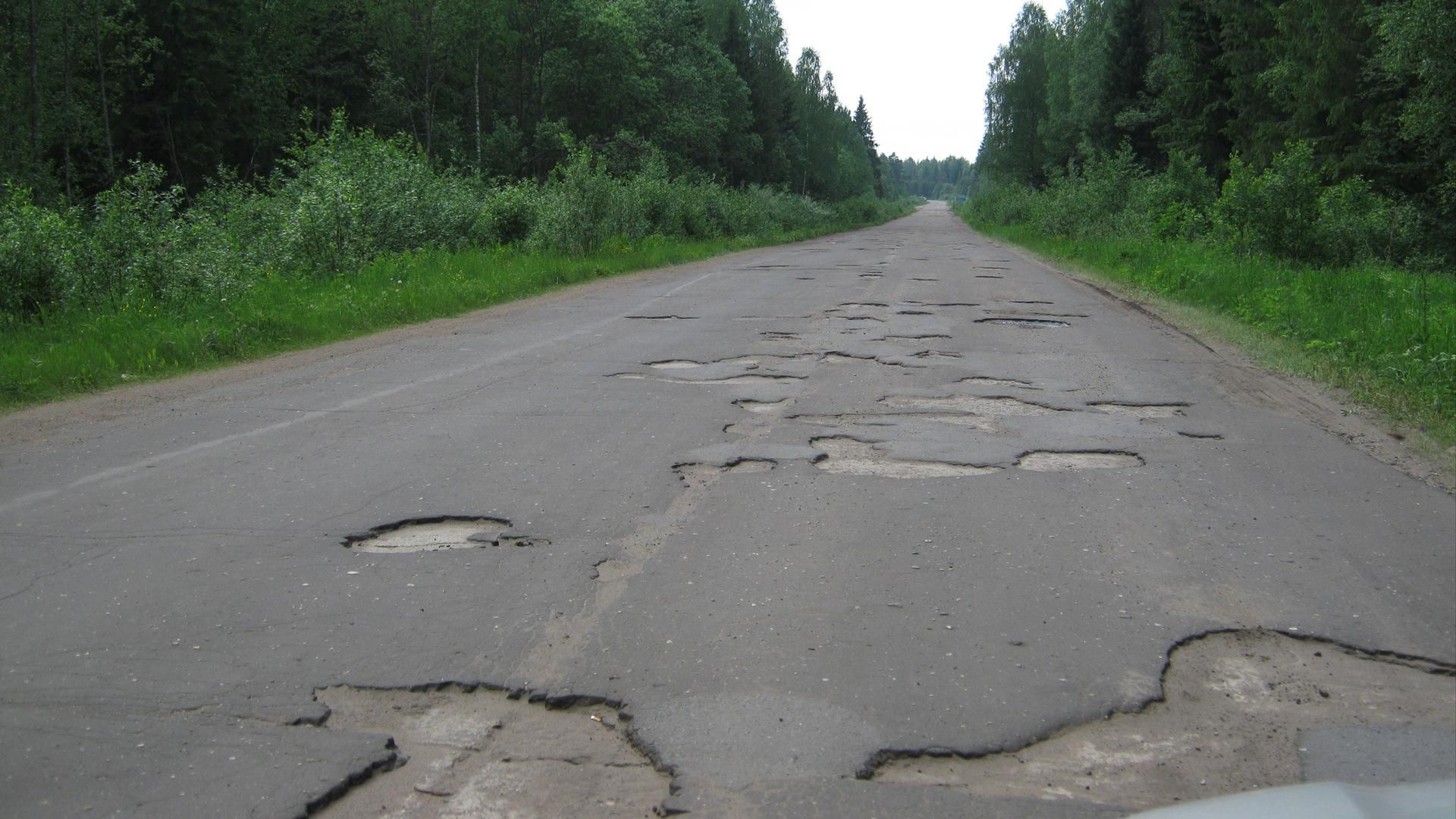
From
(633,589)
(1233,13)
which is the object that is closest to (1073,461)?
(633,589)

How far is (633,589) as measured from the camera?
14.4 ft

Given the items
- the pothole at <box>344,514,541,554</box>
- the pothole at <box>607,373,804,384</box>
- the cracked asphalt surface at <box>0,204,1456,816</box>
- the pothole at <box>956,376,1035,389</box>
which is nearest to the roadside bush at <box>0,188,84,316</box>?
the cracked asphalt surface at <box>0,204,1456,816</box>

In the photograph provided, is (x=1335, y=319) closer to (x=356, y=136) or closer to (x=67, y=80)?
(x=356, y=136)

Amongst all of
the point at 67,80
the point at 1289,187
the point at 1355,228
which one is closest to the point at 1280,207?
the point at 1289,187

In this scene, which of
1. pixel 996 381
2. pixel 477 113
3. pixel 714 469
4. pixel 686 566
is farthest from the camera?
pixel 477 113

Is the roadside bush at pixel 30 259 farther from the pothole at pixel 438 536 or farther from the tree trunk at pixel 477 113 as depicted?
the tree trunk at pixel 477 113

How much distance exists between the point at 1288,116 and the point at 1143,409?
30.1 metres

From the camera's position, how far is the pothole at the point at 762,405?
7.95m

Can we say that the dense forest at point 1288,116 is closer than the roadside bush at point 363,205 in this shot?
No

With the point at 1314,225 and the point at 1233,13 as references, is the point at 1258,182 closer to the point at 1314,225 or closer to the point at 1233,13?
the point at 1314,225

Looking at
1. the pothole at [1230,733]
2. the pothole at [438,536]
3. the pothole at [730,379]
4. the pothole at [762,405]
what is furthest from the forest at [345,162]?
the pothole at [1230,733]

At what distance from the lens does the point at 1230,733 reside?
329 centimetres

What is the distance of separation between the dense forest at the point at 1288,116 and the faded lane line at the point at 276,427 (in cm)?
1346

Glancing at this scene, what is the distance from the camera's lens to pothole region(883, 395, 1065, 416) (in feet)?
26.1
